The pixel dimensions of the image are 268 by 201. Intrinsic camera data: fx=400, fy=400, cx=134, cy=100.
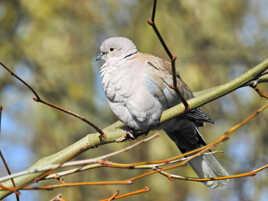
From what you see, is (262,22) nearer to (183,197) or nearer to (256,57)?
(256,57)

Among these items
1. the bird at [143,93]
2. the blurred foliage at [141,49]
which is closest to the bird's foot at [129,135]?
the bird at [143,93]

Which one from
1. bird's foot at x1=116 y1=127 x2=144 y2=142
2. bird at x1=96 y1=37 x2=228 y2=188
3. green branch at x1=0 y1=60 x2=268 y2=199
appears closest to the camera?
green branch at x1=0 y1=60 x2=268 y2=199

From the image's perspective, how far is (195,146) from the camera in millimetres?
4031

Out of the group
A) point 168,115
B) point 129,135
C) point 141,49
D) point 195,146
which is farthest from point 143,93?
point 141,49

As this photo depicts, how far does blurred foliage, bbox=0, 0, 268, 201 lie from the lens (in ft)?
17.6

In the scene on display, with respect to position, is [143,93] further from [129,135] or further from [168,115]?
[168,115]

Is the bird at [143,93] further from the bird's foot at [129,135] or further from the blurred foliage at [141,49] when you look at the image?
the blurred foliage at [141,49]

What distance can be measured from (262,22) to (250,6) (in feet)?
1.74

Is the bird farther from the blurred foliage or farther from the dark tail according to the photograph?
the blurred foliage

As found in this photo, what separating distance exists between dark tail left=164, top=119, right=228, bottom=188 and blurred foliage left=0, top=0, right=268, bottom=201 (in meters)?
1.47

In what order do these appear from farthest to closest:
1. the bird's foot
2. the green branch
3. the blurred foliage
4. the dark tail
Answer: the blurred foliage → the dark tail → the bird's foot → the green branch

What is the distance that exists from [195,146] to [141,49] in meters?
2.05

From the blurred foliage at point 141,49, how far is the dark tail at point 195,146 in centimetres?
147

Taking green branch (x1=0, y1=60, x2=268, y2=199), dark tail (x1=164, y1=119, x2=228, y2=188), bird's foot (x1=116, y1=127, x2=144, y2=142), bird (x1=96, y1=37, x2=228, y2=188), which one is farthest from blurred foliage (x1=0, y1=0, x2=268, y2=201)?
green branch (x1=0, y1=60, x2=268, y2=199)
